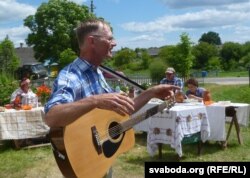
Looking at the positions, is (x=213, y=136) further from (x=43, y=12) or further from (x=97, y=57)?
(x=43, y=12)

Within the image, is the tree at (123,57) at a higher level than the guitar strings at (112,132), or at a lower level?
higher

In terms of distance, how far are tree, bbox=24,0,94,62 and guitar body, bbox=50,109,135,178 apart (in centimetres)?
3637

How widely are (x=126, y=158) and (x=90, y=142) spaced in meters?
4.98

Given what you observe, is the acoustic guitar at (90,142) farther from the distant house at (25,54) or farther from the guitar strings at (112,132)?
the distant house at (25,54)

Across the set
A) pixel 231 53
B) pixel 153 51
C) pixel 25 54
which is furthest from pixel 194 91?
pixel 153 51

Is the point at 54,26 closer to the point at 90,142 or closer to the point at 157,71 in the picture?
the point at 157,71

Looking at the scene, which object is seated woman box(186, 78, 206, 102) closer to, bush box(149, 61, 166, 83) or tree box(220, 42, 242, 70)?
bush box(149, 61, 166, 83)

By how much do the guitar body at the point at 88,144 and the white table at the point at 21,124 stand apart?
572 cm

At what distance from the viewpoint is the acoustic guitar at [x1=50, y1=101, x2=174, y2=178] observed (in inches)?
90.6

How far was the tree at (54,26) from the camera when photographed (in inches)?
1547

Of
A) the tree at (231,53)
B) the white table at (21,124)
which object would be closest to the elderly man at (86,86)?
the white table at (21,124)

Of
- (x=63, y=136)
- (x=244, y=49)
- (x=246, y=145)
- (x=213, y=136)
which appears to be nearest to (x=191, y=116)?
(x=213, y=136)

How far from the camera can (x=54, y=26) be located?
4047 centimetres

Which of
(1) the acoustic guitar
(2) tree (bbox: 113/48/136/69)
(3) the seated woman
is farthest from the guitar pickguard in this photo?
(2) tree (bbox: 113/48/136/69)
